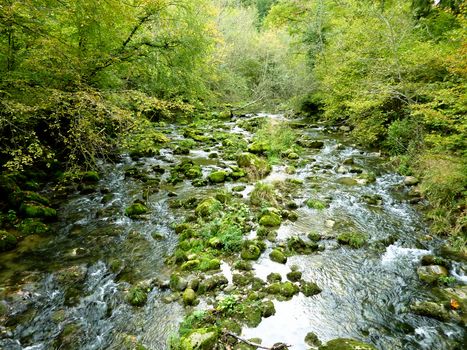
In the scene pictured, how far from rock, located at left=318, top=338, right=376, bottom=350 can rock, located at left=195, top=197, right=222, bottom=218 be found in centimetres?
418

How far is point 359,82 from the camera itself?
39.5ft

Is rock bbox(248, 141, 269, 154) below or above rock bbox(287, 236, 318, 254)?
above

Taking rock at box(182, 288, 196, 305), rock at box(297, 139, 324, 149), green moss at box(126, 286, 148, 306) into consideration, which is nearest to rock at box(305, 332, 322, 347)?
rock at box(182, 288, 196, 305)

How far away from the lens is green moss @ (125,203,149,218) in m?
8.02

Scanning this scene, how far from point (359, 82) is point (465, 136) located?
17.5 feet

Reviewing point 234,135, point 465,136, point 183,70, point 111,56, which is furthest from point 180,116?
point 465,136

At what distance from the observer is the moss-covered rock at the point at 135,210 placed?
26.3 feet

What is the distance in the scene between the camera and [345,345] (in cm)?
402

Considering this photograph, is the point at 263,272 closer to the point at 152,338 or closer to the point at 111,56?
the point at 152,338

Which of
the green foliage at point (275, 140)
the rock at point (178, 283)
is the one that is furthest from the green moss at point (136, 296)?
the green foliage at point (275, 140)

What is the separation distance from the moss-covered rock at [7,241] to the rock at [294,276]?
18.4 feet

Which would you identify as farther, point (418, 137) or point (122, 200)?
point (418, 137)

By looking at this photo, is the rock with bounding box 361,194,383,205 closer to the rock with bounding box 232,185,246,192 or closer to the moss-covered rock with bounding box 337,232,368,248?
the moss-covered rock with bounding box 337,232,368,248

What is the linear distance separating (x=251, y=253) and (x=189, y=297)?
1626 mm
